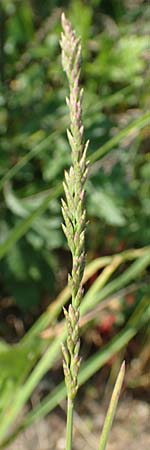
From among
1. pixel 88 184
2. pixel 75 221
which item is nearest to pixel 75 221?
pixel 75 221

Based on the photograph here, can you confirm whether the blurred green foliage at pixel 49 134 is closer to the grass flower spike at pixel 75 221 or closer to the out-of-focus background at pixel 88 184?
the out-of-focus background at pixel 88 184

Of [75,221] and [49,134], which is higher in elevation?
[49,134]

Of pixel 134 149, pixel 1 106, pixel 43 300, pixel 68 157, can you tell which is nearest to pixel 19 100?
pixel 1 106

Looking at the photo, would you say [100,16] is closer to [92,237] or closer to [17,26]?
[17,26]

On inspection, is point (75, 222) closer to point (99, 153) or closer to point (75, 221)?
point (75, 221)

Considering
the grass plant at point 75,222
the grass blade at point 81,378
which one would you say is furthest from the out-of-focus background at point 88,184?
the grass plant at point 75,222

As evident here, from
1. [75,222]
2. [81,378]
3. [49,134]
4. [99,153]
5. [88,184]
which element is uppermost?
[49,134]

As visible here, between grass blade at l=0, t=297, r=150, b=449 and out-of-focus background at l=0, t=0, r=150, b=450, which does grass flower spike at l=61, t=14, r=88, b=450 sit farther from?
out-of-focus background at l=0, t=0, r=150, b=450

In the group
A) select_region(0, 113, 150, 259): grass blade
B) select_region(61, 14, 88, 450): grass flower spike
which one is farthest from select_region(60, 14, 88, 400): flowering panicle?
select_region(0, 113, 150, 259): grass blade
